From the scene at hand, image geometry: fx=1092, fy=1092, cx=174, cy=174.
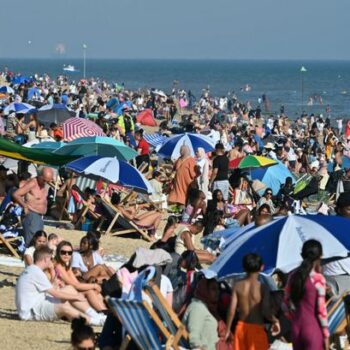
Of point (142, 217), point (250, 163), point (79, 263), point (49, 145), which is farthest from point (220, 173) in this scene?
point (79, 263)

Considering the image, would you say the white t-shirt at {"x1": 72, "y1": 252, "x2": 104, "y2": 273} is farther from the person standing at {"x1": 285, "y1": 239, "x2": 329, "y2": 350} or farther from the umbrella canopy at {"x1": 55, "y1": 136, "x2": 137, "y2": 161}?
the umbrella canopy at {"x1": 55, "y1": 136, "x2": 137, "y2": 161}

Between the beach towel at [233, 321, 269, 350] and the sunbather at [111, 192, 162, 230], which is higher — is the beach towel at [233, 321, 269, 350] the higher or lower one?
the higher one

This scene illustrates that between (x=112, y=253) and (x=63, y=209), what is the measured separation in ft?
7.80

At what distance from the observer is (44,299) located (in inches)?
350

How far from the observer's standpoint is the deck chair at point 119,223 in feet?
44.3

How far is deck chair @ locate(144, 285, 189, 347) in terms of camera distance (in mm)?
7137

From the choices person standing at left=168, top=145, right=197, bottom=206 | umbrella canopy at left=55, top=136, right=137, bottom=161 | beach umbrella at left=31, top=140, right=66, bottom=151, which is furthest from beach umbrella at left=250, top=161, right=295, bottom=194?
beach umbrella at left=31, top=140, right=66, bottom=151

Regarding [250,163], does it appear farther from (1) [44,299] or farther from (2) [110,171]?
(1) [44,299]

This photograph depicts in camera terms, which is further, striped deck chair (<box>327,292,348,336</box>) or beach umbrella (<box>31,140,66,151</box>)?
beach umbrella (<box>31,140,66,151</box>)

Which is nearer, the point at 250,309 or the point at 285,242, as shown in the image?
the point at 250,309

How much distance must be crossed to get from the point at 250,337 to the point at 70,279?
255cm

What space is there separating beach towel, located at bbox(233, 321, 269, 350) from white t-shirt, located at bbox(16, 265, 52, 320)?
228cm

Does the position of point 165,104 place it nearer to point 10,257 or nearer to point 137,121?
point 137,121

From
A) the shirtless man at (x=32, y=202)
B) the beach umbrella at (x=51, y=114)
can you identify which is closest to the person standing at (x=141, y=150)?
the beach umbrella at (x=51, y=114)
